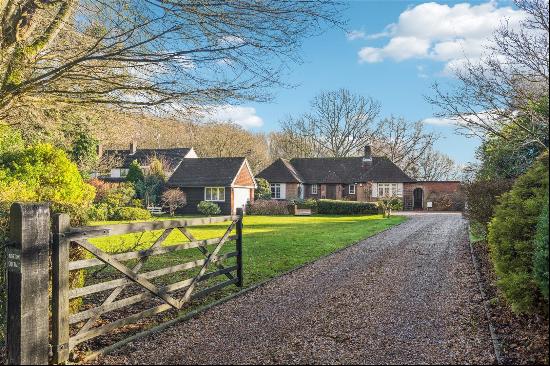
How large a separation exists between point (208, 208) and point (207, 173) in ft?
13.6

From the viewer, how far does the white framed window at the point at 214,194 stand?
130 ft

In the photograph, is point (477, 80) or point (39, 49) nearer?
point (39, 49)

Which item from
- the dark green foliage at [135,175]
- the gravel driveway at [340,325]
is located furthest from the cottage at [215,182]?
the gravel driveway at [340,325]

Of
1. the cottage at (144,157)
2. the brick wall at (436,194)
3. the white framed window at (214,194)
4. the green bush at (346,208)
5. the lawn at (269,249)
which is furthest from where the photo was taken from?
the cottage at (144,157)

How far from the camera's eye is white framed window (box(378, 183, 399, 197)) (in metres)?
48.2

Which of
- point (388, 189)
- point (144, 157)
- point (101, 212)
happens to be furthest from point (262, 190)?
point (101, 212)

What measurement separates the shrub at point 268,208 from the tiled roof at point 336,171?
961cm

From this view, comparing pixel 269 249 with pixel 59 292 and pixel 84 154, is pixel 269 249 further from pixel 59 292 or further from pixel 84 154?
pixel 84 154

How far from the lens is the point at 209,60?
759 cm

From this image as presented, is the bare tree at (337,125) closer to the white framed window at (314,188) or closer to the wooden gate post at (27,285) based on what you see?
the white framed window at (314,188)

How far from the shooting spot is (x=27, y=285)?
4.73m

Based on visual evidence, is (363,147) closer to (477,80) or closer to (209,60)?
(477,80)

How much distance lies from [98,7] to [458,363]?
790 centimetres

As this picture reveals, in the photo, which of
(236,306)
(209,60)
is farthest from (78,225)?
(209,60)
